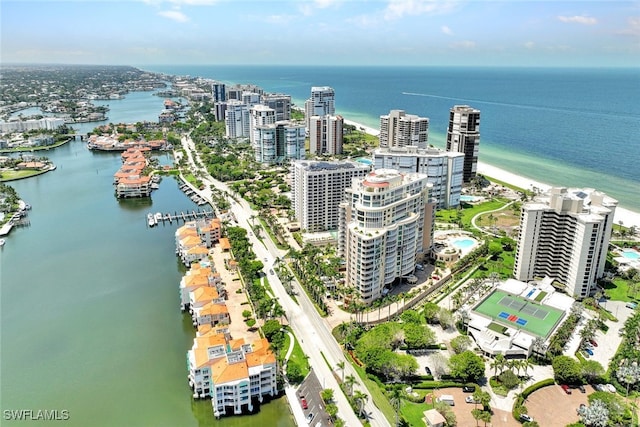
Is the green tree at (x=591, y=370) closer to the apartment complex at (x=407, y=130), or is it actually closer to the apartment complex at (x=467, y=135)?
the apartment complex at (x=467, y=135)

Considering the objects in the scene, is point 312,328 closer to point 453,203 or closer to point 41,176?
point 453,203

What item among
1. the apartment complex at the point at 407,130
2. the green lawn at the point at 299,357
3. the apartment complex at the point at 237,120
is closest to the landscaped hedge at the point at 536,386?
the green lawn at the point at 299,357

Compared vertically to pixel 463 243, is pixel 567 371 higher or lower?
lower

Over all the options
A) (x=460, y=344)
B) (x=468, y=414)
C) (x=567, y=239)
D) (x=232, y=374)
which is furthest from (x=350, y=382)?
(x=567, y=239)

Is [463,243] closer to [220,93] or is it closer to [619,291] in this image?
[619,291]

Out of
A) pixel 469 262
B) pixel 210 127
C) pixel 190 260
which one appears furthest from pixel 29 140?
pixel 469 262

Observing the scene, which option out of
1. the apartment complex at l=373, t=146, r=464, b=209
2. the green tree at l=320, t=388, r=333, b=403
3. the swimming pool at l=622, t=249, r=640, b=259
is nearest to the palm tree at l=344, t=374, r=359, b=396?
the green tree at l=320, t=388, r=333, b=403

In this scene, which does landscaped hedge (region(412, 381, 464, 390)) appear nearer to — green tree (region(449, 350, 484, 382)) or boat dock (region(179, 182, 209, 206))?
green tree (region(449, 350, 484, 382))
